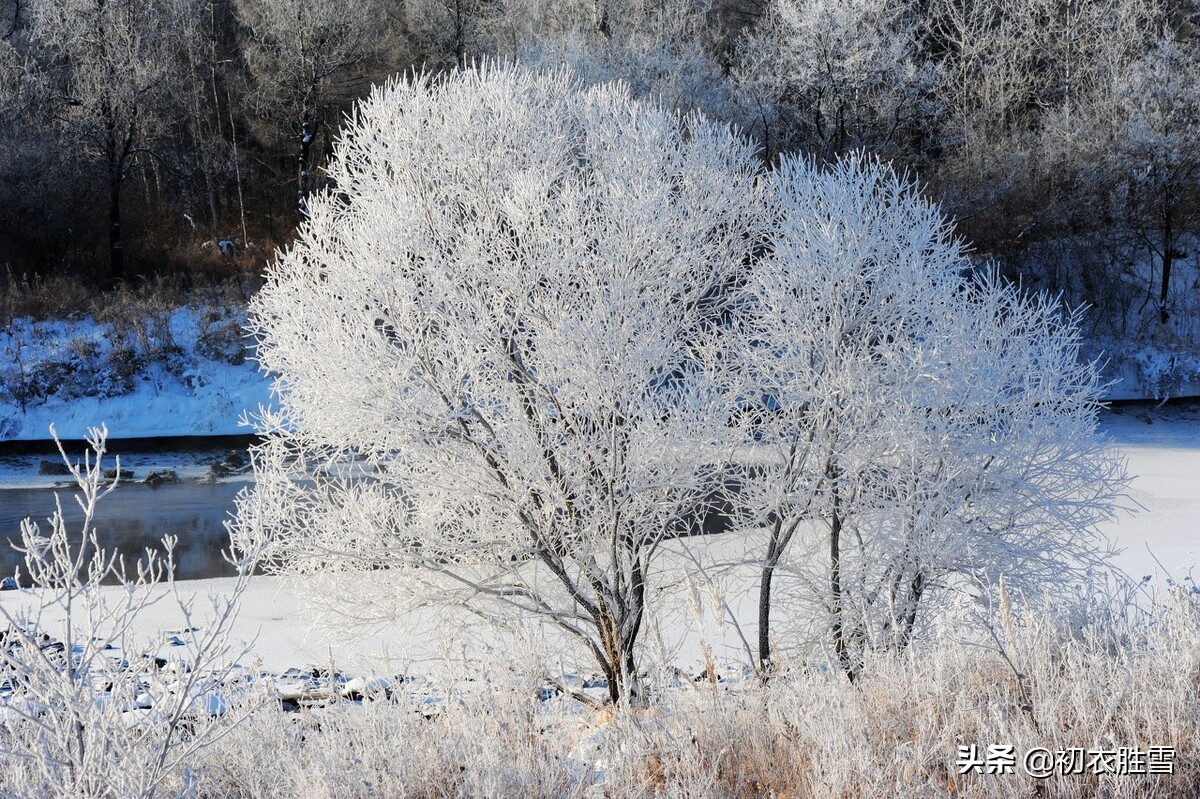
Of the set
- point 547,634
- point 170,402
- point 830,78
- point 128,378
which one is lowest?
point 547,634

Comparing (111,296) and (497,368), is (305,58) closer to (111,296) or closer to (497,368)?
(111,296)

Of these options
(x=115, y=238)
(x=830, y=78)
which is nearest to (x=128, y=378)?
(x=115, y=238)

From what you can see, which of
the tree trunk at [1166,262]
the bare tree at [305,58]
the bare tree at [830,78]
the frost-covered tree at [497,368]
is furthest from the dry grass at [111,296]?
the tree trunk at [1166,262]

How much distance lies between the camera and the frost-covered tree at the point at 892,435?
8.98m

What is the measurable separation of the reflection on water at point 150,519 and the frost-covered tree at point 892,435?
7.76m

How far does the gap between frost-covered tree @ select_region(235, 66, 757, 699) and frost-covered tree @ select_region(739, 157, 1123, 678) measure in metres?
0.89

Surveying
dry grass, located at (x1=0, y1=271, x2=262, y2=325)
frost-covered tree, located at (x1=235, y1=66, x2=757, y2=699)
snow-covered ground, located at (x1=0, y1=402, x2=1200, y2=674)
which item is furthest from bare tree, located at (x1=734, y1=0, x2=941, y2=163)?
frost-covered tree, located at (x1=235, y1=66, x2=757, y2=699)

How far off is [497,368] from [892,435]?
12.1 ft

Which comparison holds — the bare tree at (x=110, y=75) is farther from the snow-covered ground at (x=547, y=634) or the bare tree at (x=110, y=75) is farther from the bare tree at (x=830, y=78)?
the snow-covered ground at (x=547, y=634)

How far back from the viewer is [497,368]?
865 centimetres

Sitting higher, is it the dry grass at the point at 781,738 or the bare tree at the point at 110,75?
the bare tree at the point at 110,75

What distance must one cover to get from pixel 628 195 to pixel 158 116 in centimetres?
2495

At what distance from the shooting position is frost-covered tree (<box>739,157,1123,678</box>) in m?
8.98

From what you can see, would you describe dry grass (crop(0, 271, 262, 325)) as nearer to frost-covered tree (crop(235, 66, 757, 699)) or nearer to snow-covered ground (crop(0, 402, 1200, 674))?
snow-covered ground (crop(0, 402, 1200, 674))
